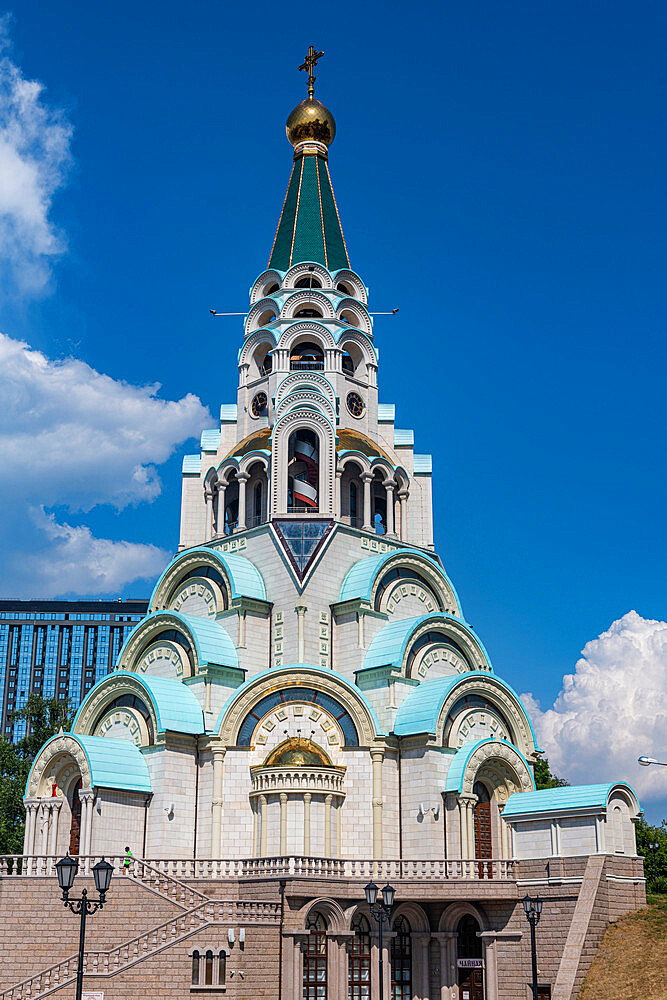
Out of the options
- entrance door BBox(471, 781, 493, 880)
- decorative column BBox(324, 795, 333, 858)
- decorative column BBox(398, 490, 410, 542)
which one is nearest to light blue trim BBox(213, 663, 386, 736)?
decorative column BBox(324, 795, 333, 858)

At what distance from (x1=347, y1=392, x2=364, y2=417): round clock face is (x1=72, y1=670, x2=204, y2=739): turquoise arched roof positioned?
11916mm

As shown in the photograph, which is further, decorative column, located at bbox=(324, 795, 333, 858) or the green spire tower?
the green spire tower

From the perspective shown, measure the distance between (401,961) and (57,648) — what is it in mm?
67487

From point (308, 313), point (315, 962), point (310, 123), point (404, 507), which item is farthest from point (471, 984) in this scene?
point (310, 123)

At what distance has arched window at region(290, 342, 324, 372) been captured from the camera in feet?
131

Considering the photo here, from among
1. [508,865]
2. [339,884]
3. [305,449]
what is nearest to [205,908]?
[339,884]

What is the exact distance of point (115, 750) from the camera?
30.7 meters

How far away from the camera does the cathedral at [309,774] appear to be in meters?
26.3

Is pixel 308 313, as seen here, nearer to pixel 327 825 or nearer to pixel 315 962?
pixel 327 825

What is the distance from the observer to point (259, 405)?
39.7 meters

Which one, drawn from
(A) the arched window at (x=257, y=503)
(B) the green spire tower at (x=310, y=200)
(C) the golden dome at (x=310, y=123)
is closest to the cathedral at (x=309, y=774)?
(A) the arched window at (x=257, y=503)

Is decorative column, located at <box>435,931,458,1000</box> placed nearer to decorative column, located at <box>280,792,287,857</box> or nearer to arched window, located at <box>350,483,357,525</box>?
decorative column, located at <box>280,792,287,857</box>

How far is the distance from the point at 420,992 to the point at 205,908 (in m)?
7.28

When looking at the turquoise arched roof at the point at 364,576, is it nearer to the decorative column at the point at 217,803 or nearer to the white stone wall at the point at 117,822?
the decorative column at the point at 217,803
